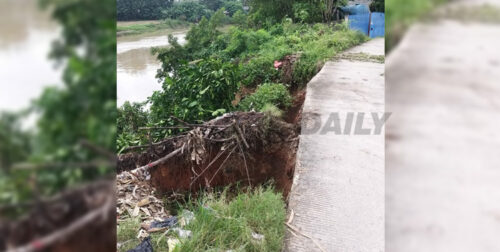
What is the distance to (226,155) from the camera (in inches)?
134

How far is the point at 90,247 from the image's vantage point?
45 cm

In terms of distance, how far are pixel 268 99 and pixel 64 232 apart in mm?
4478

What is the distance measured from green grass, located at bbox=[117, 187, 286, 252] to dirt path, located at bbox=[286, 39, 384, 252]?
0.12 meters

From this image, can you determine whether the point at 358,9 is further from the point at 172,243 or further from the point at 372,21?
the point at 172,243

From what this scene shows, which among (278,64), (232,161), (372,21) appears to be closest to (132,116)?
(278,64)

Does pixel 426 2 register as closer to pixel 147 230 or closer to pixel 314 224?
pixel 314 224

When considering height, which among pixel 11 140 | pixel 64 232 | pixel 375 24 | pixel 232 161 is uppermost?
pixel 375 24

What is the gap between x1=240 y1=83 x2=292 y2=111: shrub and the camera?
4766mm

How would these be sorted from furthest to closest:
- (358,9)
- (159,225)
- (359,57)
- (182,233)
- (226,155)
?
1. (359,57)
2. (358,9)
3. (226,155)
4. (159,225)
5. (182,233)

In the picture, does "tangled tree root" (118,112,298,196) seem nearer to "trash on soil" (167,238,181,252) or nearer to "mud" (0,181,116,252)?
"trash on soil" (167,238,181,252)

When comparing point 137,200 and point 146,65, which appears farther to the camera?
point 146,65

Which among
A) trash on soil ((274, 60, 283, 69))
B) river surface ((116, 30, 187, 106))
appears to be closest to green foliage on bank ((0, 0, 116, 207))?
trash on soil ((274, 60, 283, 69))

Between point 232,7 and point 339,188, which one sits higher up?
point 232,7

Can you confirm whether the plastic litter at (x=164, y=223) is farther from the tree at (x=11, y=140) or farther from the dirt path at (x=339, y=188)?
the tree at (x=11, y=140)
